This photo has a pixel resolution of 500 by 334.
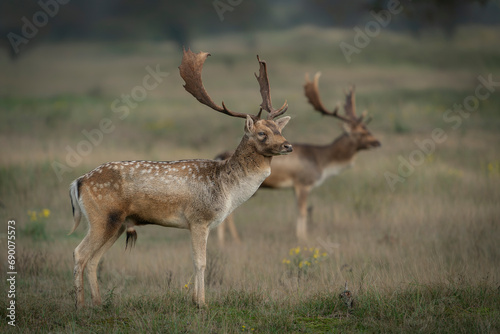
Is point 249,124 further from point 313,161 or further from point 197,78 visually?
point 313,161

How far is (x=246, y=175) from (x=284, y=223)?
19.5ft

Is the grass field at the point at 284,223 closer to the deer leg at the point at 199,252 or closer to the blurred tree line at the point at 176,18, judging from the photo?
the deer leg at the point at 199,252

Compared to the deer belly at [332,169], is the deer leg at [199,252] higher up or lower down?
lower down

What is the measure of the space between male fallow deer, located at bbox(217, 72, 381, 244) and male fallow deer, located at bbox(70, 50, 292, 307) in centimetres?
453


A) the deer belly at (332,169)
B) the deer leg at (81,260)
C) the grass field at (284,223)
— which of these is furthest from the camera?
the deer belly at (332,169)

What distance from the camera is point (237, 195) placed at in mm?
7305

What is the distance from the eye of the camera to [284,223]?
13.1 m

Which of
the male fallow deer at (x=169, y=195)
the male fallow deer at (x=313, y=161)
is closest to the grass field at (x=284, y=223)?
the male fallow deer at (x=169, y=195)

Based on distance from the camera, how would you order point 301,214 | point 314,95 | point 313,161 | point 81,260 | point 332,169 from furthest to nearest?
point 314,95, point 332,169, point 313,161, point 301,214, point 81,260

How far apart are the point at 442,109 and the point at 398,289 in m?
21.4

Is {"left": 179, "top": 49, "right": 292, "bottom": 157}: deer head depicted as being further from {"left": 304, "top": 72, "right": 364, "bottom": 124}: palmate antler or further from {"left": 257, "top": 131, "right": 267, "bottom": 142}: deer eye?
{"left": 304, "top": 72, "right": 364, "bottom": 124}: palmate antler

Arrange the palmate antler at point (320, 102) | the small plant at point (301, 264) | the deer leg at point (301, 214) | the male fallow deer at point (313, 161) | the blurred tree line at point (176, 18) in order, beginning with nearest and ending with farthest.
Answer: the small plant at point (301, 264)
the deer leg at point (301, 214)
the male fallow deer at point (313, 161)
the palmate antler at point (320, 102)
the blurred tree line at point (176, 18)

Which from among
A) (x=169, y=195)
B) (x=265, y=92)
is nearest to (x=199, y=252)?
(x=169, y=195)

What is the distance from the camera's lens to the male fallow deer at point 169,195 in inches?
275
